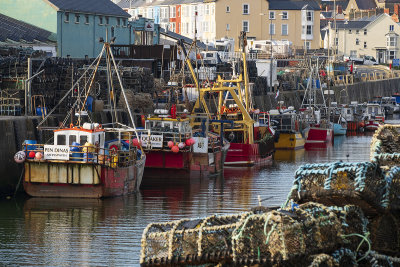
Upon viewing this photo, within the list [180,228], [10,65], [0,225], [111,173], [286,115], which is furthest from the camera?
[286,115]

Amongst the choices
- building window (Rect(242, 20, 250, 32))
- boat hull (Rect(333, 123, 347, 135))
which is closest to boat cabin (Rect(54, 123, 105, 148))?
boat hull (Rect(333, 123, 347, 135))

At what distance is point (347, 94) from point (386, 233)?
63.2m

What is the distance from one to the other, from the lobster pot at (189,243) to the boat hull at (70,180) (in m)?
12.0

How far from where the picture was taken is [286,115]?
49625mm

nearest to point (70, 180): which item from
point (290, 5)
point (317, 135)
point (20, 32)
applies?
point (20, 32)

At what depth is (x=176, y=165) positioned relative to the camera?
3359 centimetres

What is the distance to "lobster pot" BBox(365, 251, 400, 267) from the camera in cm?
1570

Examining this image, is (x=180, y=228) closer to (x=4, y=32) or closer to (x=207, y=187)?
(x=207, y=187)

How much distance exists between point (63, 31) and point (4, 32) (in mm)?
4103

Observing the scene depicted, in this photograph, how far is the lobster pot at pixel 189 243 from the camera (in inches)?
604

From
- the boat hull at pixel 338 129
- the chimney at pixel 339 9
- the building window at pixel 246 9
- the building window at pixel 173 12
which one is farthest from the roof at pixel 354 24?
the boat hull at pixel 338 129

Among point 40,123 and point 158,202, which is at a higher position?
point 40,123

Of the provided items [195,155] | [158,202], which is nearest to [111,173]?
[158,202]

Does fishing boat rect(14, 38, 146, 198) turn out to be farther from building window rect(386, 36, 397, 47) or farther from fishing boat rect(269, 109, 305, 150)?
building window rect(386, 36, 397, 47)
